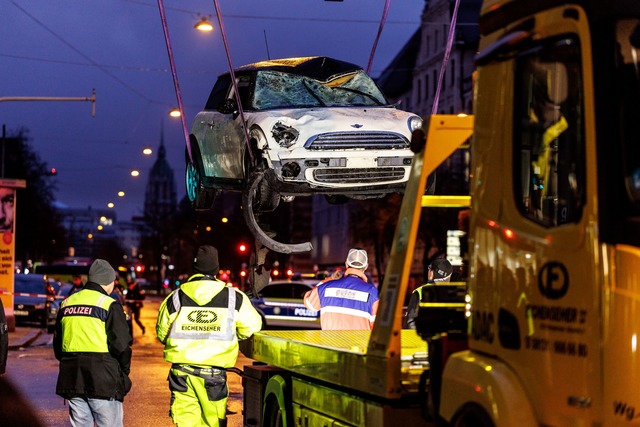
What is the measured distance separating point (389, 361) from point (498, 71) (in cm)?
172

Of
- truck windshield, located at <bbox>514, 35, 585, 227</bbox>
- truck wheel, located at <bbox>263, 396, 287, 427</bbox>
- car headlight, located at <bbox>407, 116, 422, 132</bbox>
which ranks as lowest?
truck wheel, located at <bbox>263, 396, 287, 427</bbox>

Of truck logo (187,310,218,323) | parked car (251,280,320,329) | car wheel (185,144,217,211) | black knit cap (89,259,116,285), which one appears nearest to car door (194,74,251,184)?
car wheel (185,144,217,211)

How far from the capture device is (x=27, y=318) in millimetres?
39750

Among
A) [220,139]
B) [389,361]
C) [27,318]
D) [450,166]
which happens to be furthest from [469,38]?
[389,361]

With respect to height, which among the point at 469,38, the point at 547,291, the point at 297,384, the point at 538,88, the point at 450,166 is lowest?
the point at 297,384

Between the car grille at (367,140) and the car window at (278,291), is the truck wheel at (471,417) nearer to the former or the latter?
the car grille at (367,140)

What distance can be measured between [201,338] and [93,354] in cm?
87

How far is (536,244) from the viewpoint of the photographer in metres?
5.89

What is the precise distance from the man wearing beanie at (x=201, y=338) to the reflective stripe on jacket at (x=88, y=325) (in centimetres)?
50

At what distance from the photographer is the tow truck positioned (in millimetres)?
5406

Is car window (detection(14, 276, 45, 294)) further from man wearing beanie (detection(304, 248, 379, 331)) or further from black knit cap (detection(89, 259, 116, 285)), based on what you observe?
black knit cap (detection(89, 259, 116, 285))

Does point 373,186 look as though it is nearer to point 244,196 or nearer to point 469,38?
point 244,196

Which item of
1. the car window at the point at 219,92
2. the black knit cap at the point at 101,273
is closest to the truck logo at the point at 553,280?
the black knit cap at the point at 101,273

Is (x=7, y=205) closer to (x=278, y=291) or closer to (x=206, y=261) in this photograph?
(x=278, y=291)
